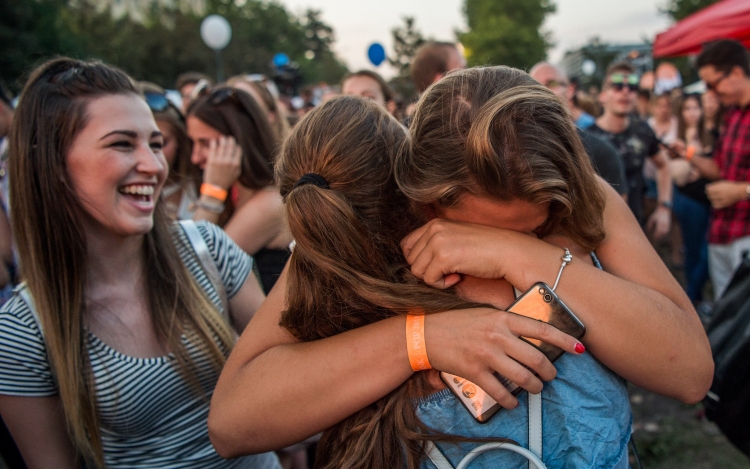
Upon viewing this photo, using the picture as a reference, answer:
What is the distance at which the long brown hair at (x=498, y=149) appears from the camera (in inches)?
41.4

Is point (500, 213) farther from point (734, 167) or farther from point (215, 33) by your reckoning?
point (215, 33)

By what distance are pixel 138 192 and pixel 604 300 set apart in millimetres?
1540

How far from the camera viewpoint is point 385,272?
4.15ft

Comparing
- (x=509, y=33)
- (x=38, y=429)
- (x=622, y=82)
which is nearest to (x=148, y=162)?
(x=38, y=429)

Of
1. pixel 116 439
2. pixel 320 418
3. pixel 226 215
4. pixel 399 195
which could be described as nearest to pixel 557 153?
pixel 399 195

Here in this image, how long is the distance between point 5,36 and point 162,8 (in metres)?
19.0

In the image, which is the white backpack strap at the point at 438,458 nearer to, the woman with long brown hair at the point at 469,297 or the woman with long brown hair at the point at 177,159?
the woman with long brown hair at the point at 469,297

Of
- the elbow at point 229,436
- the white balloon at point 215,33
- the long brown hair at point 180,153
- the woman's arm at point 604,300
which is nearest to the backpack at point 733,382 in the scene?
the woman's arm at point 604,300

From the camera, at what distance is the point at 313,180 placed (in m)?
1.19

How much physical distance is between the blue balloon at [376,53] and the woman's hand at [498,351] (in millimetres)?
7783

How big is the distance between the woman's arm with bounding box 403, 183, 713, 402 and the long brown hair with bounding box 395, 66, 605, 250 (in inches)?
4.1

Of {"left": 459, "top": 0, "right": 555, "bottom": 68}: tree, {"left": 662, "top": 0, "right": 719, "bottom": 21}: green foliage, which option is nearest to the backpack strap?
→ {"left": 662, "top": 0, "right": 719, "bottom": 21}: green foliage

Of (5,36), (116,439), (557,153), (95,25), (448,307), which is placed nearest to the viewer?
(557,153)

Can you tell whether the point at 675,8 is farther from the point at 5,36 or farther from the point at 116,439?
the point at 116,439
